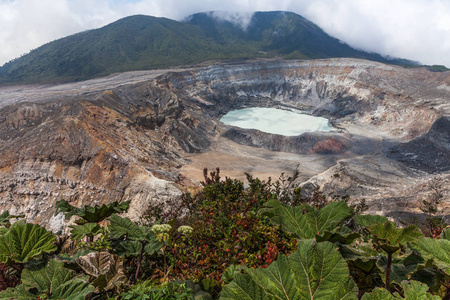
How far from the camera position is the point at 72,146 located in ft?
71.0

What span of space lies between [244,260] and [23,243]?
2.52 meters

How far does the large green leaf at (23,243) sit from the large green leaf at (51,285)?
0.21 meters

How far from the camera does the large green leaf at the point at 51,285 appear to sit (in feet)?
6.92

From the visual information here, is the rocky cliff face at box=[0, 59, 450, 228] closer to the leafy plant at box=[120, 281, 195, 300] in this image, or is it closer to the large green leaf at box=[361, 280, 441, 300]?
the leafy plant at box=[120, 281, 195, 300]

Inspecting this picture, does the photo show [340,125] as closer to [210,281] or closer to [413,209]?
[413,209]

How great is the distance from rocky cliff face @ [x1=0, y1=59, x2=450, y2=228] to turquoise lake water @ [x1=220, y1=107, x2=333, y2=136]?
2.64 m

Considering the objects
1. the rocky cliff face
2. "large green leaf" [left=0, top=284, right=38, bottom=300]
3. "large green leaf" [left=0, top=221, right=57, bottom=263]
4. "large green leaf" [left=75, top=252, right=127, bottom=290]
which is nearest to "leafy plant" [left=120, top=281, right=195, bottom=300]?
"large green leaf" [left=75, top=252, right=127, bottom=290]

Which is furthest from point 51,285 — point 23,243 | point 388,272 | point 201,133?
point 201,133

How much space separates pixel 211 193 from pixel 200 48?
400 feet

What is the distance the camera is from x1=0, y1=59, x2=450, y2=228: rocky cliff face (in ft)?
64.6

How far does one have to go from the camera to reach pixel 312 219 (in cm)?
253

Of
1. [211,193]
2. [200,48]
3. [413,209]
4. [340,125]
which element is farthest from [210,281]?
[200,48]

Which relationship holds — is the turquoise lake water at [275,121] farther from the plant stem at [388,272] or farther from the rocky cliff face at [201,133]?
the plant stem at [388,272]

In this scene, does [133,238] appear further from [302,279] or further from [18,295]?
[302,279]
